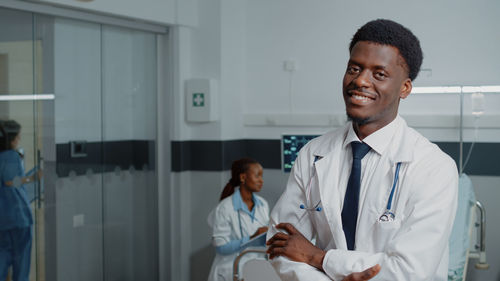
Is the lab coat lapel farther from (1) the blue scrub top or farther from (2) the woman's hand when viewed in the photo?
(1) the blue scrub top

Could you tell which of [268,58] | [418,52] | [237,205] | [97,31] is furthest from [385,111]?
[268,58]

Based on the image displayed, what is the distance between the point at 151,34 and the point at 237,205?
1.79m

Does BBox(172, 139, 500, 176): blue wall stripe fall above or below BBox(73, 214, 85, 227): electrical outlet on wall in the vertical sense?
above

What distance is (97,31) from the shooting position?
4.47m

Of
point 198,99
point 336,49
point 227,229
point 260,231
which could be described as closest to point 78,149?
point 198,99

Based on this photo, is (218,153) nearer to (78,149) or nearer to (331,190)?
(78,149)

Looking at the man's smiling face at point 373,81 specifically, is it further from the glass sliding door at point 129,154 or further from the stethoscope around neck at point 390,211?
the glass sliding door at point 129,154

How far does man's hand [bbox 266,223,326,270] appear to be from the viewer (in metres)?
1.75

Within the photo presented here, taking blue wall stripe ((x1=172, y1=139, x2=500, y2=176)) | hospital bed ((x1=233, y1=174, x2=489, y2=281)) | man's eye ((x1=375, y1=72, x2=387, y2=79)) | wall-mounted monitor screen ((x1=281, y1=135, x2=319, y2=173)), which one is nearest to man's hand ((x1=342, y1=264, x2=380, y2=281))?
man's eye ((x1=375, y1=72, x2=387, y2=79))

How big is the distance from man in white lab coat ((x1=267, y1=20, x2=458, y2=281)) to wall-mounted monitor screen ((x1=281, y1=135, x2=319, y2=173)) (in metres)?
2.75

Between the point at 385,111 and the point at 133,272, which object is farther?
the point at 133,272

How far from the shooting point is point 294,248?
70.9 inches

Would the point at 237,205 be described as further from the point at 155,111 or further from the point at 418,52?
the point at 418,52

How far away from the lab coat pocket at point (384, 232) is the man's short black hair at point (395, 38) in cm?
47
